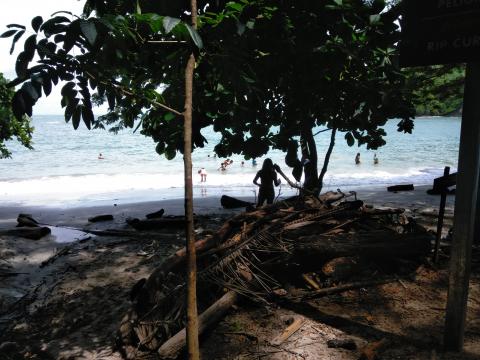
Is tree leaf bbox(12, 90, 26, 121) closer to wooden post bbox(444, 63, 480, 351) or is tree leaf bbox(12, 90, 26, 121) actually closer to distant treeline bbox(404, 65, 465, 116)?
wooden post bbox(444, 63, 480, 351)

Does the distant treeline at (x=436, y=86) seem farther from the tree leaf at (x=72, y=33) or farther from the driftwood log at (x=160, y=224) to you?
the tree leaf at (x=72, y=33)

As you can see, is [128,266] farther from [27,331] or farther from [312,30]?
[312,30]

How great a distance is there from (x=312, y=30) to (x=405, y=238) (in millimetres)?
2699

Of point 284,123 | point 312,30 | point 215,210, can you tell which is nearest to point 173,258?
Answer: point 284,123

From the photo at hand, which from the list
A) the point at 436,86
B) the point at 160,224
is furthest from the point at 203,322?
the point at 436,86

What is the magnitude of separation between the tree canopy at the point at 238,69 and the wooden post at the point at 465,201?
163cm

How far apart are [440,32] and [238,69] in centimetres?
152

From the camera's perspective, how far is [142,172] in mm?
29578

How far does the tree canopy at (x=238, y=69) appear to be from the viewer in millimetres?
2012

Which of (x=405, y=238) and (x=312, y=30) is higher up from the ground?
(x=312, y=30)

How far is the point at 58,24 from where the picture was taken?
1873 millimetres

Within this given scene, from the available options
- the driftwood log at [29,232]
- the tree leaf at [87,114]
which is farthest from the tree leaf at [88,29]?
the driftwood log at [29,232]

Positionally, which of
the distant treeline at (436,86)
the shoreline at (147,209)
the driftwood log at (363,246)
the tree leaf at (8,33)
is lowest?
the shoreline at (147,209)

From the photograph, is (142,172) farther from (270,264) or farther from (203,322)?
(203,322)
